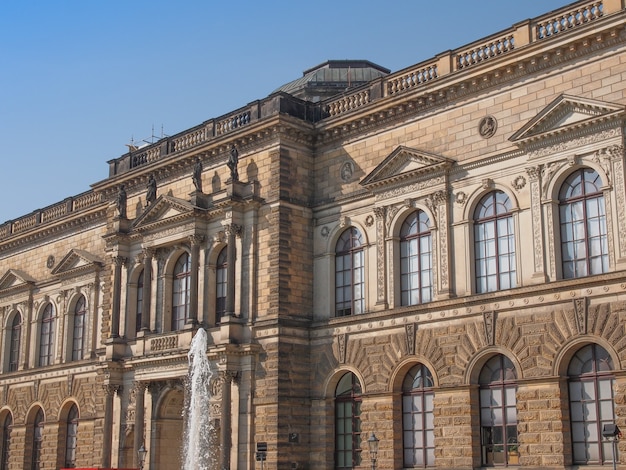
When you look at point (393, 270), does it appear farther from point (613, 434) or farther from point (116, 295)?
point (116, 295)

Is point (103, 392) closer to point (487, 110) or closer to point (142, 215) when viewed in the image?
point (142, 215)

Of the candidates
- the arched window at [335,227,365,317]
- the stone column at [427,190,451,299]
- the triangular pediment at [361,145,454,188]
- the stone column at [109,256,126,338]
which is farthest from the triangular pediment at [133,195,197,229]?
the stone column at [427,190,451,299]

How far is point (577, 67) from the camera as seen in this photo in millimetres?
23219

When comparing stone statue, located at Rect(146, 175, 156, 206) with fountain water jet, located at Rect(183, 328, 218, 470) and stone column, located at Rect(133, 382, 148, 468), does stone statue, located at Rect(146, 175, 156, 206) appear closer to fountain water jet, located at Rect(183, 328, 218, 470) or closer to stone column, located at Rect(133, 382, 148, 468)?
fountain water jet, located at Rect(183, 328, 218, 470)

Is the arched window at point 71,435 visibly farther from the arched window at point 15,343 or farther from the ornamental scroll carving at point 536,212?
the ornamental scroll carving at point 536,212

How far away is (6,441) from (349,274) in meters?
20.2

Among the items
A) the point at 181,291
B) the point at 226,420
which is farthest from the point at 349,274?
the point at 181,291

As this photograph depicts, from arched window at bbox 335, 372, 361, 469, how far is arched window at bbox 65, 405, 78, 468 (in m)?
13.3

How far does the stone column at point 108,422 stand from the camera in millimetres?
31719

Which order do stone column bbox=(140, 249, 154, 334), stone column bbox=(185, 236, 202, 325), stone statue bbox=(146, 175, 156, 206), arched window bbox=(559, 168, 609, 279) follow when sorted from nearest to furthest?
arched window bbox=(559, 168, 609, 279)
stone column bbox=(185, 236, 202, 325)
stone column bbox=(140, 249, 154, 334)
stone statue bbox=(146, 175, 156, 206)

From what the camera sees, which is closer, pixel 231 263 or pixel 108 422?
pixel 231 263

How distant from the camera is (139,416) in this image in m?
30.8

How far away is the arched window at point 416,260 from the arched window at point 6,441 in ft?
70.3

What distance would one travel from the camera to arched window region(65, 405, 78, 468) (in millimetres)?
36469
